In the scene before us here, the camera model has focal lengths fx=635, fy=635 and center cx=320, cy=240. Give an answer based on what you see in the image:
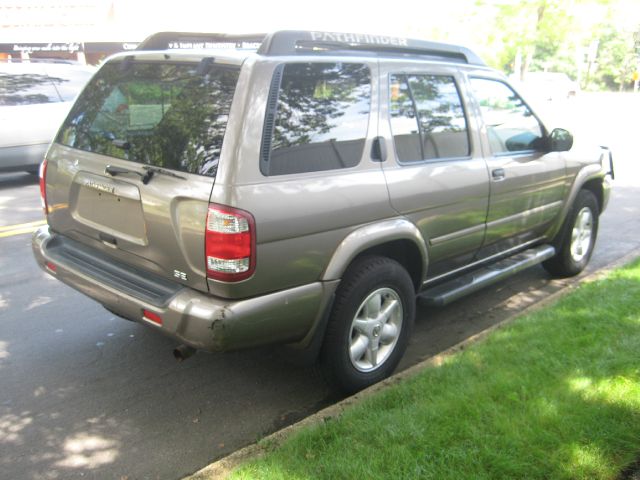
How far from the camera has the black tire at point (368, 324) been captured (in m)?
3.57

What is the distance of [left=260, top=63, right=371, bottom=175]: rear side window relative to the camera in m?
3.20

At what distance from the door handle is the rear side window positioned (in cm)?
130

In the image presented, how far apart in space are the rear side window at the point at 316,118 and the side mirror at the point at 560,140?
207 centimetres

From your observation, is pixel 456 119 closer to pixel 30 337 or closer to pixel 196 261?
pixel 196 261

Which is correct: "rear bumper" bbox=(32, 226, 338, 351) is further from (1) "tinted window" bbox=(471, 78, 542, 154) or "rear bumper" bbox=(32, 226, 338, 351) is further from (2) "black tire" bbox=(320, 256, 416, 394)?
(1) "tinted window" bbox=(471, 78, 542, 154)

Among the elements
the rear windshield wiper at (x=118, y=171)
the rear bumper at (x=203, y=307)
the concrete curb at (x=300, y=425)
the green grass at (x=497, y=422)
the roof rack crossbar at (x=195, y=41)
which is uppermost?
the roof rack crossbar at (x=195, y=41)

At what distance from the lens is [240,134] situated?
3051 mm

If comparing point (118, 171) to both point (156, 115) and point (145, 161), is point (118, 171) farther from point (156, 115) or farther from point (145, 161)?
point (156, 115)

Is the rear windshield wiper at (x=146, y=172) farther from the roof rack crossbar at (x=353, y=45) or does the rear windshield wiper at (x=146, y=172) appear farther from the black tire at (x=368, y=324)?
the black tire at (x=368, y=324)

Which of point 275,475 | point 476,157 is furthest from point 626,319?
point 275,475

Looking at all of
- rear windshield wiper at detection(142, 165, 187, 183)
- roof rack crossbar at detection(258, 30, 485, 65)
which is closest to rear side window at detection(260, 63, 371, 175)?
roof rack crossbar at detection(258, 30, 485, 65)

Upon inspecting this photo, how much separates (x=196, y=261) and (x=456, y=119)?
86.6 inches

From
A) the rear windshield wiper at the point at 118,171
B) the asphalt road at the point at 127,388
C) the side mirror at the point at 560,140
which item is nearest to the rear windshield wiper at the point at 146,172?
the rear windshield wiper at the point at 118,171

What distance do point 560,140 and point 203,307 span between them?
3.36m
